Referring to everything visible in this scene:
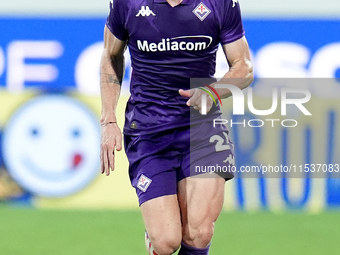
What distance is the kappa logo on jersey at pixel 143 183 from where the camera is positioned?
3.69 m

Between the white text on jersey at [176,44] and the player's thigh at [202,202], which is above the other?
the white text on jersey at [176,44]

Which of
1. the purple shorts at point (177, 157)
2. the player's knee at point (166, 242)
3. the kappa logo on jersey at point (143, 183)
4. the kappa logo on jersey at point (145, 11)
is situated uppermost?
the kappa logo on jersey at point (145, 11)

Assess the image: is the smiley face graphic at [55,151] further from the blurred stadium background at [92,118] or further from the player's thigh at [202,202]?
the player's thigh at [202,202]

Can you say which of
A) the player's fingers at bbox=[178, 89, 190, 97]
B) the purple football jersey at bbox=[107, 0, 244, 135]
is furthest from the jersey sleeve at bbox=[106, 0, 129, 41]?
the player's fingers at bbox=[178, 89, 190, 97]

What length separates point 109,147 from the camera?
364 cm

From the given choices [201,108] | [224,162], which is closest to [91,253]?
[224,162]

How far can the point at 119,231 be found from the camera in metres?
5.81

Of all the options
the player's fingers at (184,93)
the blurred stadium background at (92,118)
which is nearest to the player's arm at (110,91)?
the player's fingers at (184,93)

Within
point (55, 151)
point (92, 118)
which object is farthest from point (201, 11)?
point (55, 151)

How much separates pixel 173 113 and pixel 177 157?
0.89 ft

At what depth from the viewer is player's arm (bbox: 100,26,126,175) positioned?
3.65 metres

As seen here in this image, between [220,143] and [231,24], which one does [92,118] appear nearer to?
[220,143]

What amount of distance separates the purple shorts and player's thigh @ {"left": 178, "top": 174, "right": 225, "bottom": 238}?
0.18ft

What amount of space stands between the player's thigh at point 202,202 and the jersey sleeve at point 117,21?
97cm
